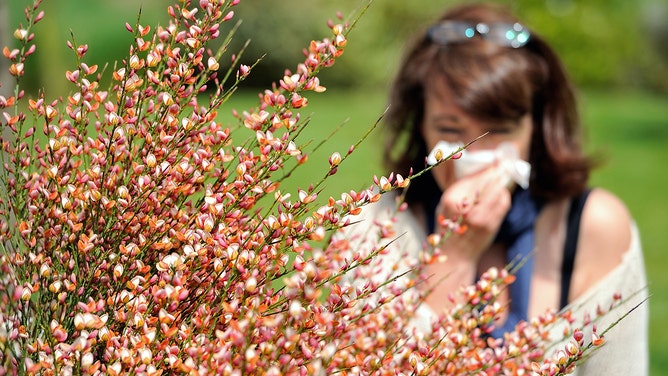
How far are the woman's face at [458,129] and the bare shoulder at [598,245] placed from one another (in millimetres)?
266

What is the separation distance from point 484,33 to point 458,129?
346 millimetres

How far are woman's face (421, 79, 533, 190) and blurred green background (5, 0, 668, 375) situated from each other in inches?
346

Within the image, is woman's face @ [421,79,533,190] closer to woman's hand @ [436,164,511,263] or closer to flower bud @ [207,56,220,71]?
woman's hand @ [436,164,511,263]

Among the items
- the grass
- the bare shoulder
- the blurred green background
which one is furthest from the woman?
the blurred green background

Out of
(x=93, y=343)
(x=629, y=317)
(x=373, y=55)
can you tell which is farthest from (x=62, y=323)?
(x=373, y=55)

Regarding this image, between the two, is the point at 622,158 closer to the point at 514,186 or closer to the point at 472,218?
the point at 514,186

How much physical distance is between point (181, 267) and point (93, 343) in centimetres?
14

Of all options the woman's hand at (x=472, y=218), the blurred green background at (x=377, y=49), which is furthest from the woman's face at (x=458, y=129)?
the blurred green background at (x=377, y=49)

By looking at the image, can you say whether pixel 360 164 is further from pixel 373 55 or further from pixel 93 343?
pixel 373 55

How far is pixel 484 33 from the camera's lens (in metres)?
2.57

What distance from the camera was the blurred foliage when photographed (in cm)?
1906

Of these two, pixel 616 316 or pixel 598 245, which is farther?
pixel 598 245

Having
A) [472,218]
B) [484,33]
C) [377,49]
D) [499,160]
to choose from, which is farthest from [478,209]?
[377,49]

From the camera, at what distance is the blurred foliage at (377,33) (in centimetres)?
1906
